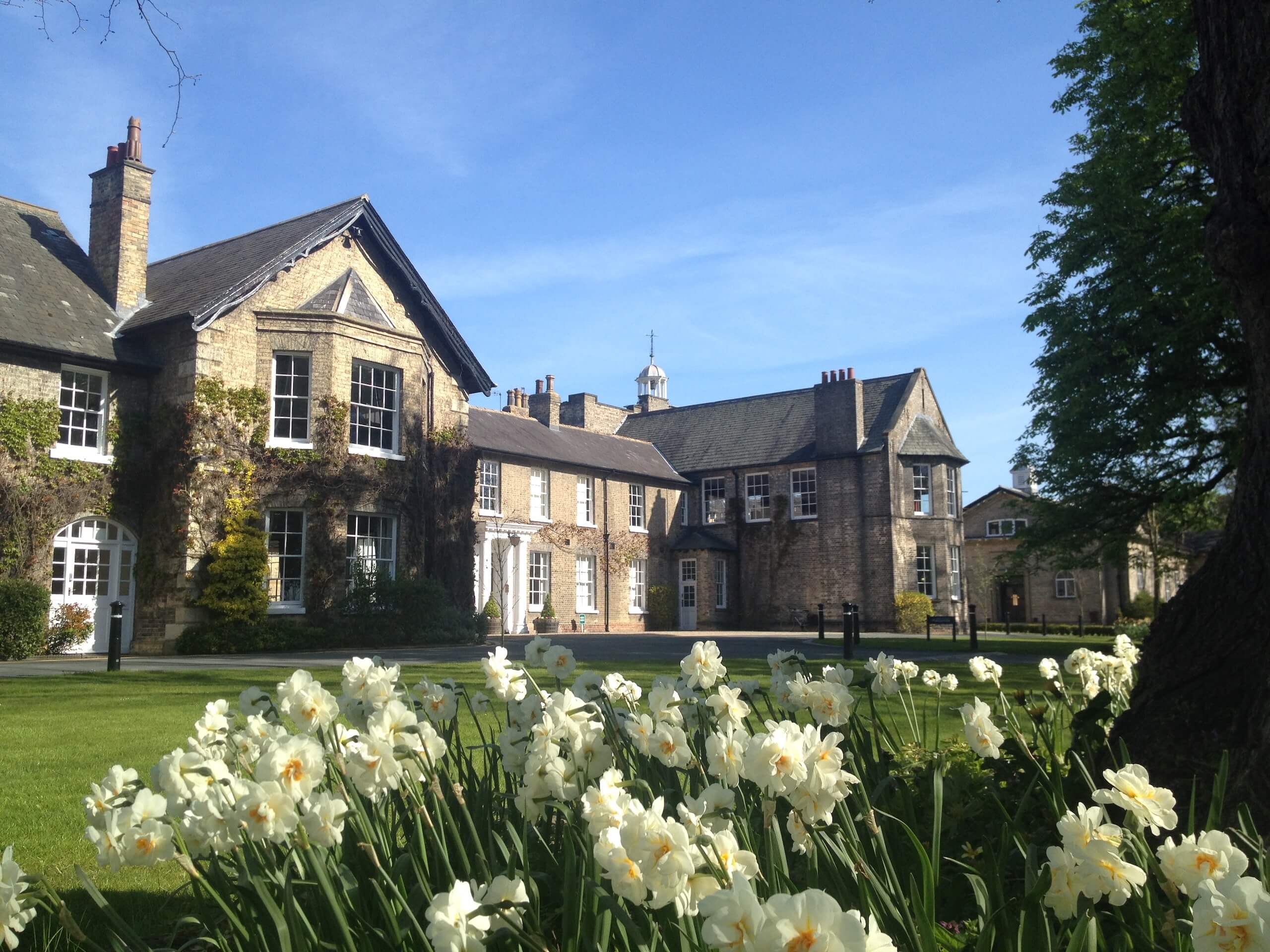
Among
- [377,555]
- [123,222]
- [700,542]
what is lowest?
[377,555]

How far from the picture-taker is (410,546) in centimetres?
2283

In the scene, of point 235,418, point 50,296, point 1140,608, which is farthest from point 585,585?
point 1140,608

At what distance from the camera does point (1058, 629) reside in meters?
39.1

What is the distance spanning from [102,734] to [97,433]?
567 inches

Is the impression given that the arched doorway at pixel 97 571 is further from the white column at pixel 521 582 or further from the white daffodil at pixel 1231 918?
the white daffodil at pixel 1231 918

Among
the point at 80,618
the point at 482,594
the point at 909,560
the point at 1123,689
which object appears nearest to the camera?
the point at 1123,689

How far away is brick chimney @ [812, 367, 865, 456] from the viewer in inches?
1403

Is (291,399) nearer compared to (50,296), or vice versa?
(50,296)

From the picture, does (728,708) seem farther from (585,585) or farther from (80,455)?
(585,585)

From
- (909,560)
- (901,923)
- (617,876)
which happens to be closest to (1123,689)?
(901,923)

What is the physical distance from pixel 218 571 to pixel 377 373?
19.3 feet

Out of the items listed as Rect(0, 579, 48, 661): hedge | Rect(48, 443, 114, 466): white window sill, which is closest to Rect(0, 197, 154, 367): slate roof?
Rect(48, 443, 114, 466): white window sill

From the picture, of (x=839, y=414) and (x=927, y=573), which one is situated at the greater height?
(x=839, y=414)

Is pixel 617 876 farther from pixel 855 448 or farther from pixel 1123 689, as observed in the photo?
pixel 855 448
